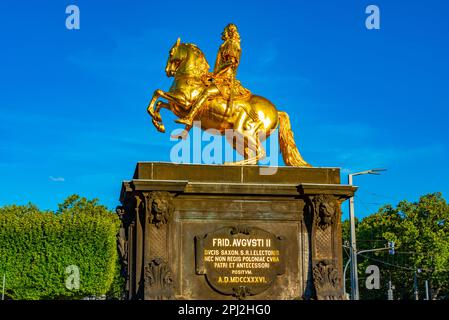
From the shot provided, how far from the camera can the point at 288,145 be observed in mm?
23266

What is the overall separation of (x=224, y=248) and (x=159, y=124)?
4.30 meters

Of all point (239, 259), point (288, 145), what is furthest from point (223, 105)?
point (239, 259)

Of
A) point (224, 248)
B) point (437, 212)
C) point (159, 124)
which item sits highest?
point (437, 212)

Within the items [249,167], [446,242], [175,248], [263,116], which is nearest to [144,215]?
[175,248]

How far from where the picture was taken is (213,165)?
2150 cm

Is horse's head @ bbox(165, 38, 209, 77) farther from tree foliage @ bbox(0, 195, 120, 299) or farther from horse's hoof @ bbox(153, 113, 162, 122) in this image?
tree foliage @ bbox(0, 195, 120, 299)

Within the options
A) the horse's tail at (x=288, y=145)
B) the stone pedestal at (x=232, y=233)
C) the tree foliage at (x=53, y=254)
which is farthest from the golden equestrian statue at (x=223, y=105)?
the tree foliage at (x=53, y=254)

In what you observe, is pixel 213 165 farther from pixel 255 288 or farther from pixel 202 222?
pixel 255 288

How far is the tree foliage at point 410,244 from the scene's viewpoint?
64.2 metres

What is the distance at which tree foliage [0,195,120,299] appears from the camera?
2009 inches

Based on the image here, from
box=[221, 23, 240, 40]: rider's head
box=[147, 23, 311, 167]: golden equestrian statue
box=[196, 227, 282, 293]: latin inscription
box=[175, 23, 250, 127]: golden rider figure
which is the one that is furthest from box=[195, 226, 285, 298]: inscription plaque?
box=[221, 23, 240, 40]: rider's head

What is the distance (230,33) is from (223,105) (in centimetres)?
236

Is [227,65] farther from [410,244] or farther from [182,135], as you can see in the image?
[410,244]
